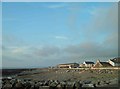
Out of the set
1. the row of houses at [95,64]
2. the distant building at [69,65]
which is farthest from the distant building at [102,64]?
the distant building at [69,65]

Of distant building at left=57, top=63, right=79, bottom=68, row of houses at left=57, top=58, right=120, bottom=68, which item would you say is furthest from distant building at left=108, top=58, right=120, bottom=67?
distant building at left=57, top=63, right=79, bottom=68

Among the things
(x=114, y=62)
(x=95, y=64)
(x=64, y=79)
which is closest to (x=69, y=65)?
(x=64, y=79)

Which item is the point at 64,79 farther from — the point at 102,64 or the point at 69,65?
the point at 102,64

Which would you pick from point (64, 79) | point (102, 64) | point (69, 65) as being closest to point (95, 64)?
point (102, 64)

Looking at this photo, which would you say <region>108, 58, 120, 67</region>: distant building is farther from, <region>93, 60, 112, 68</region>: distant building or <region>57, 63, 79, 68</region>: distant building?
<region>57, 63, 79, 68</region>: distant building

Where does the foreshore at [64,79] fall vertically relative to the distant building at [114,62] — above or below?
below

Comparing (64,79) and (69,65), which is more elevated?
(69,65)

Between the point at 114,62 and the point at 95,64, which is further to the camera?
the point at 95,64

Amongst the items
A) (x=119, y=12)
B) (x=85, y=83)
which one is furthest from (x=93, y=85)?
(x=119, y=12)

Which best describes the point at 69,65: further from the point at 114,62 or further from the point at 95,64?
the point at 114,62

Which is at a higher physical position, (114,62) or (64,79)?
(114,62)

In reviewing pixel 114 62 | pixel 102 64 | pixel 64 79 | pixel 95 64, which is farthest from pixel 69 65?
pixel 114 62

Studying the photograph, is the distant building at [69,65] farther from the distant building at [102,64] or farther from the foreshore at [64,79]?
the distant building at [102,64]

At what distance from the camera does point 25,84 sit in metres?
3.97
